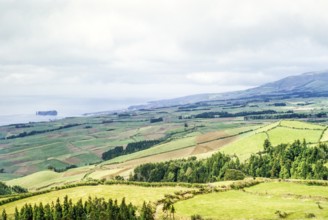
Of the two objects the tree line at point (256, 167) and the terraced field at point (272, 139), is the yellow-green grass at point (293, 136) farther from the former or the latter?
the tree line at point (256, 167)

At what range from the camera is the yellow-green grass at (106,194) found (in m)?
104

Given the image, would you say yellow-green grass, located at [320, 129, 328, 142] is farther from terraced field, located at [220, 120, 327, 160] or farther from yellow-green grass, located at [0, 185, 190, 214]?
yellow-green grass, located at [0, 185, 190, 214]

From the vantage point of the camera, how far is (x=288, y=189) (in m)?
104

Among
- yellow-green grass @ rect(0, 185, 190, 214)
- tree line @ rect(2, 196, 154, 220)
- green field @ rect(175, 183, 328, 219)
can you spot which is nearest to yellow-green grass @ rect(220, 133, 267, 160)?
yellow-green grass @ rect(0, 185, 190, 214)

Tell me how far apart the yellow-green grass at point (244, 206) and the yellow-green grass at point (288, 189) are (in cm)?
409

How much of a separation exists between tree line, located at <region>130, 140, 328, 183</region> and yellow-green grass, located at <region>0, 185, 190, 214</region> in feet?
135

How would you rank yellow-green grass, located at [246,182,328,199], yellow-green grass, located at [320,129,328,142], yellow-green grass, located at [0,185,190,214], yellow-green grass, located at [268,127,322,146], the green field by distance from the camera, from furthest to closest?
yellow-green grass, located at [268,127,322,146] < yellow-green grass, located at [320,129,328,142] < yellow-green grass, located at [0,185,190,214] < yellow-green grass, located at [246,182,328,199] < the green field

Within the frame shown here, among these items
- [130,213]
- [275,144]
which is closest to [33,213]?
[130,213]

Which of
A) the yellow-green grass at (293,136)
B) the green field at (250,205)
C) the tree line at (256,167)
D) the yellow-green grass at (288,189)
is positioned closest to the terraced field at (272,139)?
the yellow-green grass at (293,136)

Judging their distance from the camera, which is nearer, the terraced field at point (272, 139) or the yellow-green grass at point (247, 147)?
the yellow-green grass at point (247, 147)

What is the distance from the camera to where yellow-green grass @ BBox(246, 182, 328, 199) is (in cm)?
9666

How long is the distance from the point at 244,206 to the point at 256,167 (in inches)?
2744

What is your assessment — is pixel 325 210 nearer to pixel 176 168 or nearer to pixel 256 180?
pixel 256 180

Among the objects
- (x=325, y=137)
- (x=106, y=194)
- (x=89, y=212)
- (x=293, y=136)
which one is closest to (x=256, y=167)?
(x=325, y=137)
